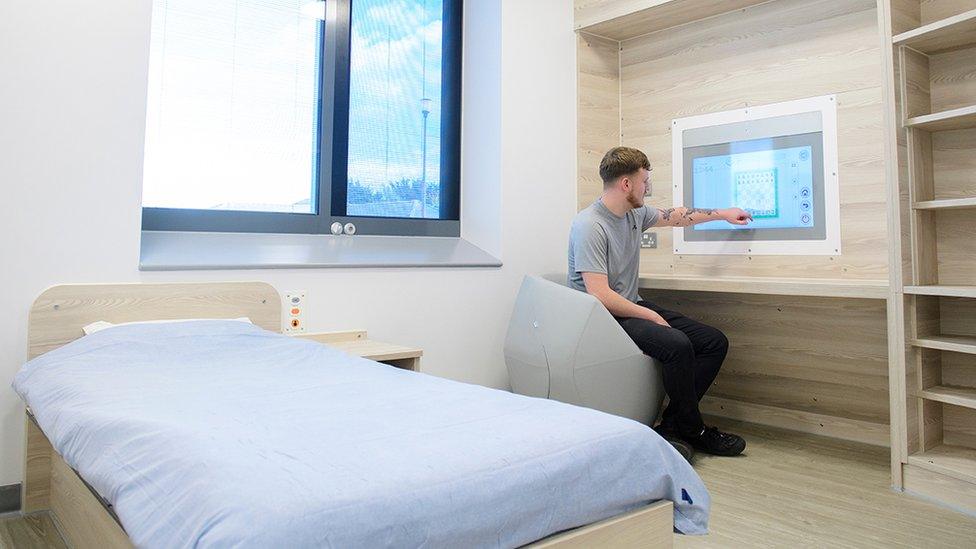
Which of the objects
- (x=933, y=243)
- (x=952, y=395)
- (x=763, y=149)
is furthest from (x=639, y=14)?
(x=952, y=395)

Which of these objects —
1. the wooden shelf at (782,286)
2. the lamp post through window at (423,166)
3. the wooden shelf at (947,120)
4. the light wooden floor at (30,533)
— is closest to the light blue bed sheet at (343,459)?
the light wooden floor at (30,533)

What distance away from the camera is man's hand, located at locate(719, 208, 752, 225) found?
9.91 ft

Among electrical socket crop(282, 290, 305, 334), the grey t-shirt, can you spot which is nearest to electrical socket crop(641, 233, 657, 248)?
the grey t-shirt

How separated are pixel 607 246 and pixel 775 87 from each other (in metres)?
1.12

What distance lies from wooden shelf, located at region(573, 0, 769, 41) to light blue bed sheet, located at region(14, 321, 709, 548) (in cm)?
238

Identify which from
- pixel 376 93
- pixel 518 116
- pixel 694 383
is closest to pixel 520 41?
pixel 518 116

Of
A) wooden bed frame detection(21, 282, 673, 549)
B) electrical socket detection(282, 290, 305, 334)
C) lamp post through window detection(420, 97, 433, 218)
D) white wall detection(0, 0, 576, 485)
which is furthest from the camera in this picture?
lamp post through window detection(420, 97, 433, 218)

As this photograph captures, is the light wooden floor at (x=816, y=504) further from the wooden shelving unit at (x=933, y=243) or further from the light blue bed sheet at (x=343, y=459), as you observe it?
the light blue bed sheet at (x=343, y=459)

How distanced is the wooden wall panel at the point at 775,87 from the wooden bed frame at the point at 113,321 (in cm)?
203

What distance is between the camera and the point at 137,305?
2279 millimetres

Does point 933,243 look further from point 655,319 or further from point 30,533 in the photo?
point 30,533

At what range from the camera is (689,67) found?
340 centimetres

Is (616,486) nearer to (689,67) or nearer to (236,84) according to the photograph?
(236,84)

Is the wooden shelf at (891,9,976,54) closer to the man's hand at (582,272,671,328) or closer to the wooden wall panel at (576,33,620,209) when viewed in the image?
the man's hand at (582,272,671,328)
